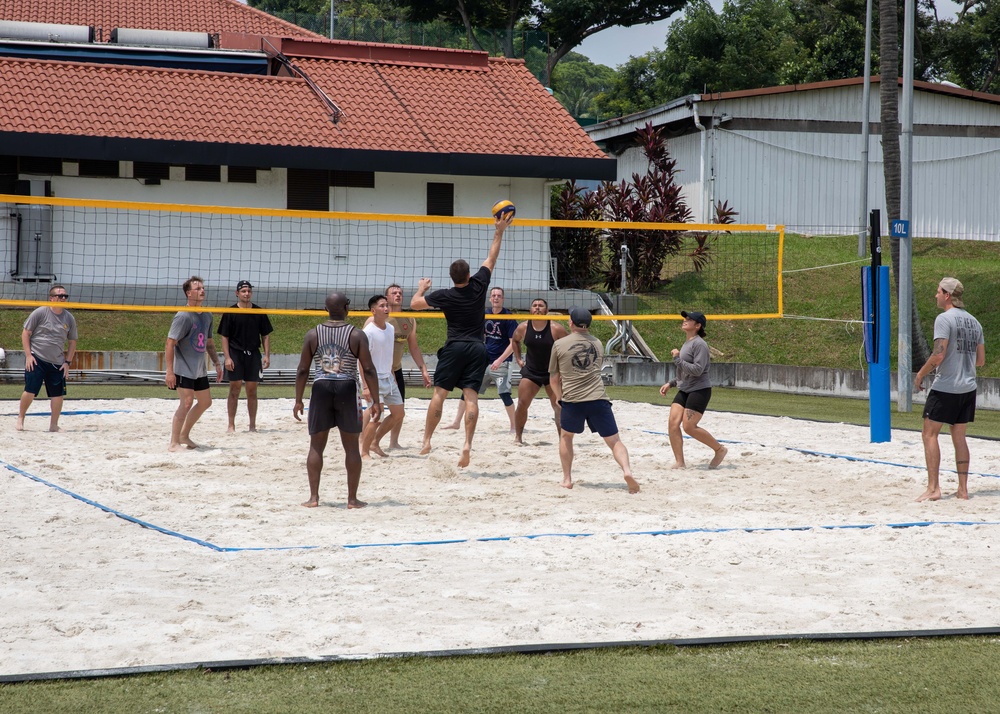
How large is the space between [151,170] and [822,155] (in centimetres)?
1689

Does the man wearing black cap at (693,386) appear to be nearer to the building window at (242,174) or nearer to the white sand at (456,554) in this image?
the white sand at (456,554)

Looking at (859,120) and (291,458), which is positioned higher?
(859,120)

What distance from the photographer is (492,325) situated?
1150 centimetres

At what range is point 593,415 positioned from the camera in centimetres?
812

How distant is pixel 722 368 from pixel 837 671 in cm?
1432

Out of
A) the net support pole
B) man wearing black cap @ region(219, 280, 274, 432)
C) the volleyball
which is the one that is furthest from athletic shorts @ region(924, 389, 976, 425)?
man wearing black cap @ region(219, 280, 274, 432)

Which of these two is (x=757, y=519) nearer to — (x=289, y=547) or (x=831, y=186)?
(x=289, y=547)

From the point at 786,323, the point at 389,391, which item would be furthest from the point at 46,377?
the point at 786,323

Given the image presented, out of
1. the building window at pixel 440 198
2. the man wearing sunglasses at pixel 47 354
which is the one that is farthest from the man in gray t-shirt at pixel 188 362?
the building window at pixel 440 198

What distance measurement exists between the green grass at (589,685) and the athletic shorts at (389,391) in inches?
220

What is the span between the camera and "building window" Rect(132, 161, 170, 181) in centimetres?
2011

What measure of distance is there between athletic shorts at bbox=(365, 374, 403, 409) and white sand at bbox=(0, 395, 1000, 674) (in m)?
0.59

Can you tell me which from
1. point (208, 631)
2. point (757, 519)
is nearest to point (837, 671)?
point (208, 631)

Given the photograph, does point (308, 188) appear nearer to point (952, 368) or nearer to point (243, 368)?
point (243, 368)
